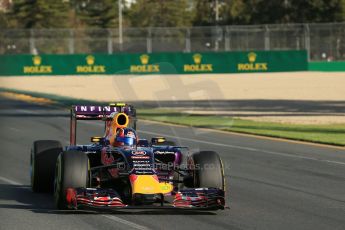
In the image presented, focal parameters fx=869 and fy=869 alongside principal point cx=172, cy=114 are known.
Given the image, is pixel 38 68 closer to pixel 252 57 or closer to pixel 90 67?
pixel 90 67

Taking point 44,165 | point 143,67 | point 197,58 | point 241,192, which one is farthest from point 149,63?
point 44,165

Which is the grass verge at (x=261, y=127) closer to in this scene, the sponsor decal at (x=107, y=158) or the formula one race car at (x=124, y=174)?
the formula one race car at (x=124, y=174)

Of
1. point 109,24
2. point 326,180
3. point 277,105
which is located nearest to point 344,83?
point 277,105

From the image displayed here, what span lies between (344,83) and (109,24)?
6361cm

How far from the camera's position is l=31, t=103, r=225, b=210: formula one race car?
9.69m

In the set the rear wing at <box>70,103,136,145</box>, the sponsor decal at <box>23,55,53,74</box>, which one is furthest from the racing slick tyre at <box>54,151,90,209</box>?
the sponsor decal at <box>23,55,53,74</box>

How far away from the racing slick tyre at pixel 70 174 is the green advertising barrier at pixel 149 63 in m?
44.9

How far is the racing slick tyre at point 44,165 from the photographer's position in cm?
1166

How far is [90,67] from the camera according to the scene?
56.2 meters

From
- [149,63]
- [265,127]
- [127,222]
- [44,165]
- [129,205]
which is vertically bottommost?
[265,127]

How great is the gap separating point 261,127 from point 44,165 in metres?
12.6

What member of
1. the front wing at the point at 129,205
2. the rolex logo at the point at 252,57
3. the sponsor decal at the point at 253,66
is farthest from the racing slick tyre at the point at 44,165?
the sponsor decal at the point at 253,66

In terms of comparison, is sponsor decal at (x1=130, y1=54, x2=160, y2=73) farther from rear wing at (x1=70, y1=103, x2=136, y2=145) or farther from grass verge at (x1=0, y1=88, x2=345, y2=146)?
A: rear wing at (x1=70, y1=103, x2=136, y2=145)

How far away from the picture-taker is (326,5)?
87.4 meters
